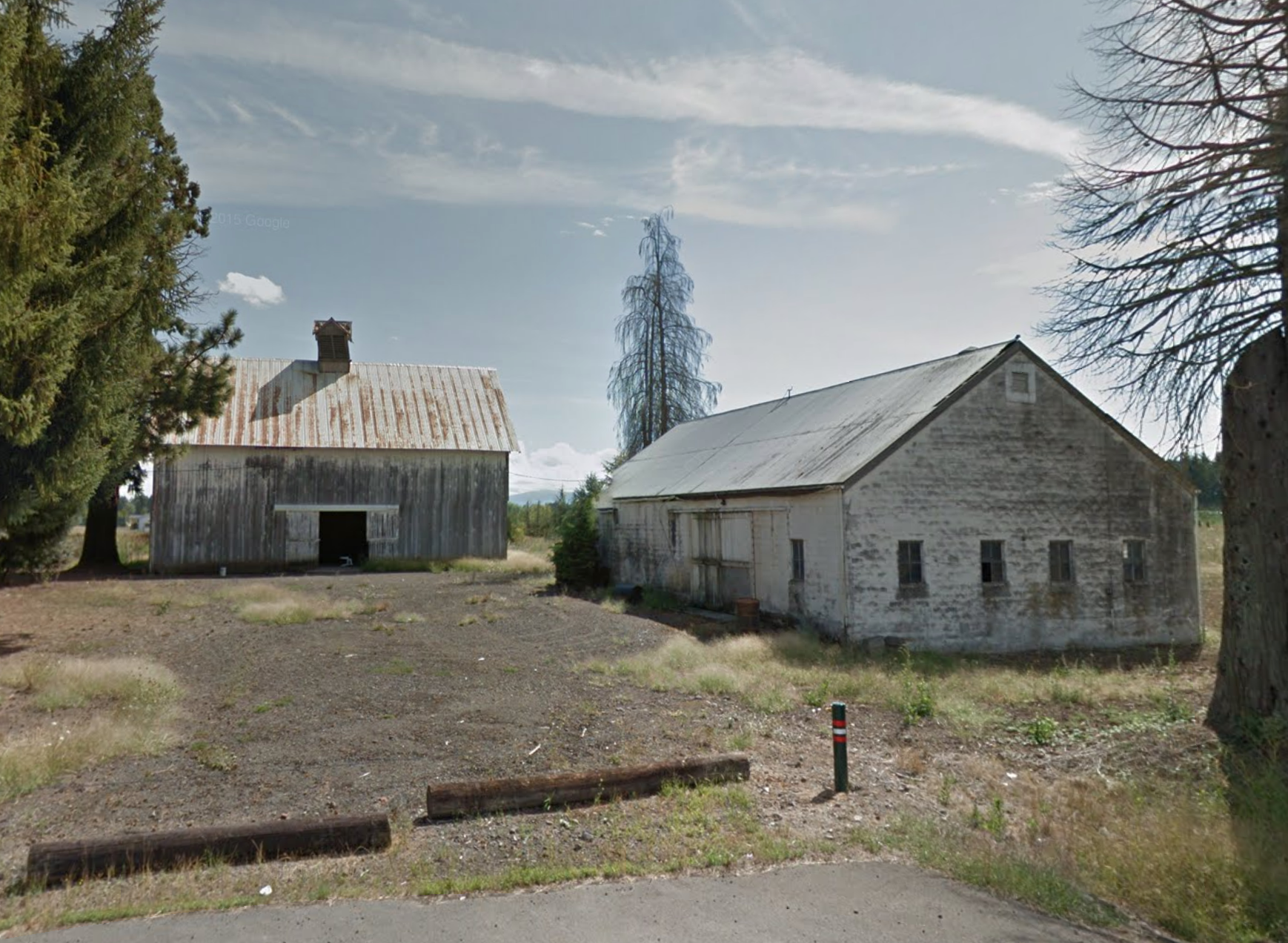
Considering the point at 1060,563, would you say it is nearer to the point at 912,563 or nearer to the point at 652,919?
the point at 912,563

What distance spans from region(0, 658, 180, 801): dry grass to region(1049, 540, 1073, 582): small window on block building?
623 inches

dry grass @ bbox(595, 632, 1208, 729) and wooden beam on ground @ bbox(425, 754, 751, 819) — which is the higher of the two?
wooden beam on ground @ bbox(425, 754, 751, 819)

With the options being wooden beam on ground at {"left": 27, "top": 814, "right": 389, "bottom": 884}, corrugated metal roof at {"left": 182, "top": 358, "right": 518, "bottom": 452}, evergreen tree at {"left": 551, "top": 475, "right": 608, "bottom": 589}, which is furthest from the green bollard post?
corrugated metal roof at {"left": 182, "top": 358, "right": 518, "bottom": 452}

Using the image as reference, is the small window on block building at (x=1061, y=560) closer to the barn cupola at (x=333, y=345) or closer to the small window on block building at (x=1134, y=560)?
the small window on block building at (x=1134, y=560)

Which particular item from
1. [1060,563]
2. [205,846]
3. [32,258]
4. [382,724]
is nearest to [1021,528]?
[1060,563]

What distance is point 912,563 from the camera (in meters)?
16.3

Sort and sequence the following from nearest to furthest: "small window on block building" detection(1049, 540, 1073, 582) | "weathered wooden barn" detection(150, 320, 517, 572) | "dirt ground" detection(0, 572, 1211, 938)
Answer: "dirt ground" detection(0, 572, 1211, 938) → "small window on block building" detection(1049, 540, 1073, 582) → "weathered wooden barn" detection(150, 320, 517, 572)

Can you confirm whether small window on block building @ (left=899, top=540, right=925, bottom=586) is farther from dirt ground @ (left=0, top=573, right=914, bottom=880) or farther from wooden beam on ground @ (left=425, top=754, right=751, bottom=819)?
wooden beam on ground @ (left=425, top=754, right=751, bottom=819)

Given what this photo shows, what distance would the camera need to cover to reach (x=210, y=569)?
30.3 meters

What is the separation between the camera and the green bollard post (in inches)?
306

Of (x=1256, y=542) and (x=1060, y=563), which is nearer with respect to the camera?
(x=1256, y=542)

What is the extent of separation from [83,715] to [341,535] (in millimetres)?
26413

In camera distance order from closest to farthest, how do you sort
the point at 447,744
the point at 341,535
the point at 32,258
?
the point at 447,744 → the point at 32,258 → the point at 341,535

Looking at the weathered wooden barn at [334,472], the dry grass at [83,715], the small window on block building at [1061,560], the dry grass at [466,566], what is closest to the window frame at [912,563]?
the small window on block building at [1061,560]
